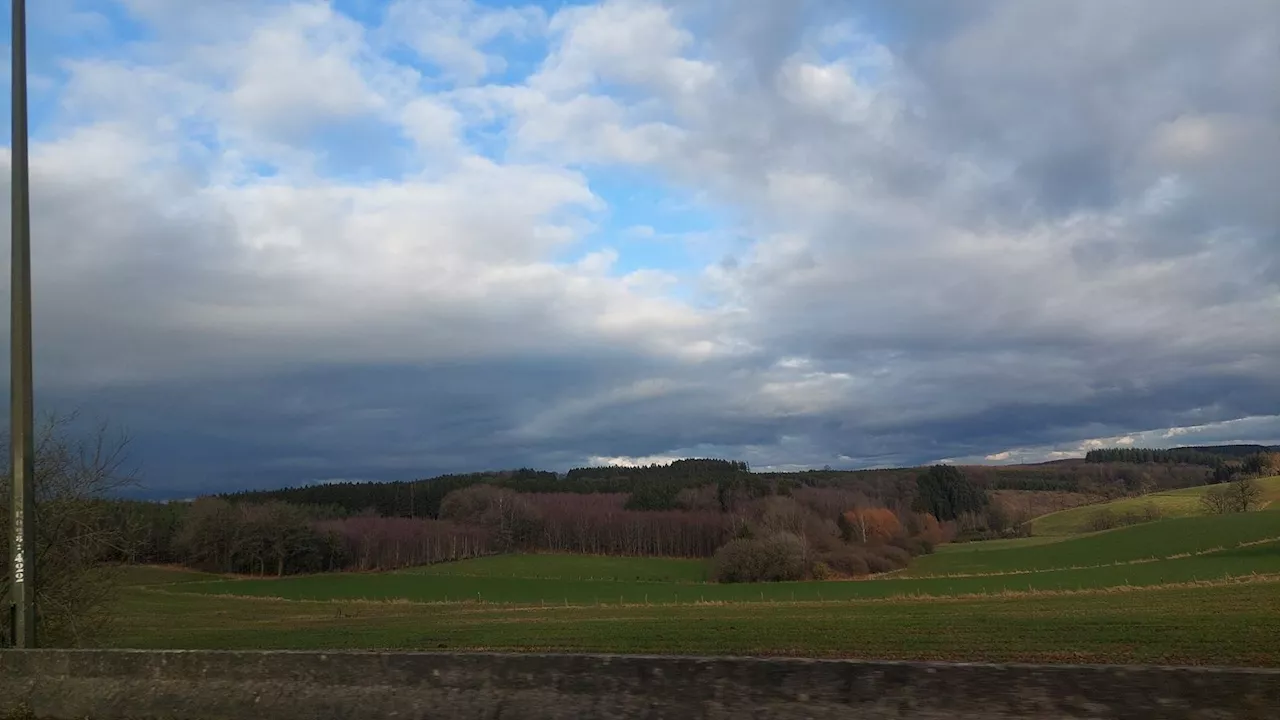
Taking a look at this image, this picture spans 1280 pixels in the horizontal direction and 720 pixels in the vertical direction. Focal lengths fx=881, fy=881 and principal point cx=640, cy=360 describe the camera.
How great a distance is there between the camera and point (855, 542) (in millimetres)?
95938

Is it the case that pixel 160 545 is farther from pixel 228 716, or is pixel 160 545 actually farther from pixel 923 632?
pixel 228 716

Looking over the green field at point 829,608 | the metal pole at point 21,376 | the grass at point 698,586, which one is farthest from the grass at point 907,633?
the grass at point 698,586

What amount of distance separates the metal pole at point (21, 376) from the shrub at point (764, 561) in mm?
68827

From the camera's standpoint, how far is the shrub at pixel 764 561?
246ft

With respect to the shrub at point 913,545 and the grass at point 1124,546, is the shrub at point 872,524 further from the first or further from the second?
the grass at point 1124,546

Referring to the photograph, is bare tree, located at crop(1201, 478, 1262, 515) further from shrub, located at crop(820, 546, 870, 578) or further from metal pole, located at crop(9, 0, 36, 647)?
metal pole, located at crop(9, 0, 36, 647)

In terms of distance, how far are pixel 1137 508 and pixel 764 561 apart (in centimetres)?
8901

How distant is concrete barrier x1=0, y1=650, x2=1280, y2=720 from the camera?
17.0 feet

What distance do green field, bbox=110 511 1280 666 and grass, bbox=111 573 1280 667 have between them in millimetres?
87

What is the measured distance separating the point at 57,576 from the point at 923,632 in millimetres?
21781

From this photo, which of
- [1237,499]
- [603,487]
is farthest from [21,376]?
[603,487]

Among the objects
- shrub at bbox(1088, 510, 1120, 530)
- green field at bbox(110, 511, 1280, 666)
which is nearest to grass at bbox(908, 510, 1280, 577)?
green field at bbox(110, 511, 1280, 666)

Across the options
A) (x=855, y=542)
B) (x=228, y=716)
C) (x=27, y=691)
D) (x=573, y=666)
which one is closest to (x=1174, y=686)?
(x=573, y=666)

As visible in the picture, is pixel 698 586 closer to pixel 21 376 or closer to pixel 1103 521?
pixel 21 376
